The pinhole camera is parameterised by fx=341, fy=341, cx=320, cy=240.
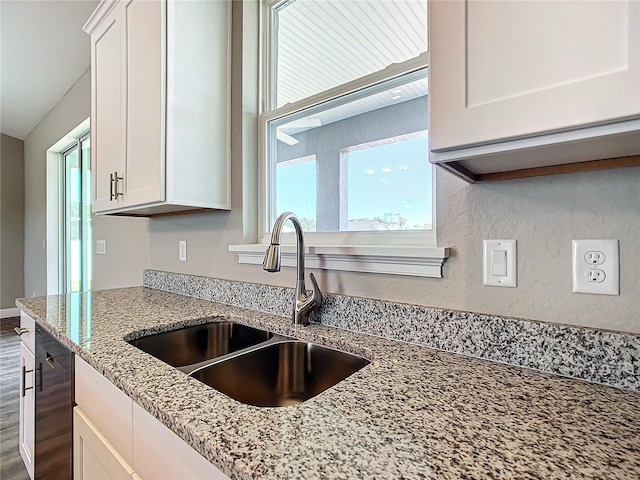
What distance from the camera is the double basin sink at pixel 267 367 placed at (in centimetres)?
93

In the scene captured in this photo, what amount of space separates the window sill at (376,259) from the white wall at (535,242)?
3cm

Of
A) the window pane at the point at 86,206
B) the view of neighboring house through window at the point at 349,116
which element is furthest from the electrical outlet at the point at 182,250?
the window pane at the point at 86,206

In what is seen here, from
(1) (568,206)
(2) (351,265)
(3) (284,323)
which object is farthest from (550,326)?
(3) (284,323)

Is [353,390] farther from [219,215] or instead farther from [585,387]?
[219,215]

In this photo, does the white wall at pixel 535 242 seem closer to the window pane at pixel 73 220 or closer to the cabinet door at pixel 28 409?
the cabinet door at pixel 28 409

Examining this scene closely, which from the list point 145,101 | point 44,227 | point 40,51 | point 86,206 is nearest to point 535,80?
point 145,101

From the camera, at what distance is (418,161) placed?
1.13 m

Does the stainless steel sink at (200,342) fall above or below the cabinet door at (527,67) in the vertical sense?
below

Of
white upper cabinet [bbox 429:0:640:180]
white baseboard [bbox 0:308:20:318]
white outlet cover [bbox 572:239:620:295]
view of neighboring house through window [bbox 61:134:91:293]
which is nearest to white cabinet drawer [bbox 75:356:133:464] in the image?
white upper cabinet [bbox 429:0:640:180]

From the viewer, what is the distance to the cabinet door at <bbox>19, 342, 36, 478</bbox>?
142cm

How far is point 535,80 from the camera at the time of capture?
20.9 inches

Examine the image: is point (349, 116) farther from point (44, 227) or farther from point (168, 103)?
point (44, 227)

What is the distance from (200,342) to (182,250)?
2.39 ft

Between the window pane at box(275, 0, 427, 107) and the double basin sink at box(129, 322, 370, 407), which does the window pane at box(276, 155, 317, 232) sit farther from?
the double basin sink at box(129, 322, 370, 407)
